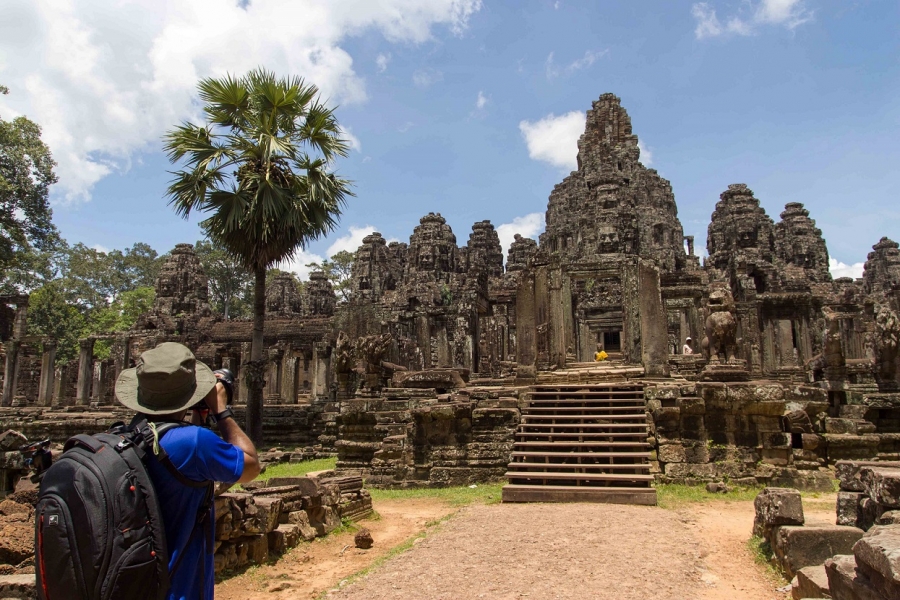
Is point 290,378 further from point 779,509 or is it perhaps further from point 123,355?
point 779,509

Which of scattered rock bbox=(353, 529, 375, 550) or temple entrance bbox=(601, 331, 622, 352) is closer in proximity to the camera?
scattered rock bbox=(353, 529, 375, 550)

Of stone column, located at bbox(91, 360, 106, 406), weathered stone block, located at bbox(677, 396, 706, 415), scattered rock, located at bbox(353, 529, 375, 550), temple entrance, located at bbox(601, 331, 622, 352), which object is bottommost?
scattered rock, located at bbox(353, 529, 375, 550)

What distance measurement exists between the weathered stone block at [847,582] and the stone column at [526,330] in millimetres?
8905

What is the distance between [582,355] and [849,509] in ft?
76.9

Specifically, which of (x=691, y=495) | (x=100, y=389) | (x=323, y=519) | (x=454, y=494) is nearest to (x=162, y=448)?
(x=323, y=519)

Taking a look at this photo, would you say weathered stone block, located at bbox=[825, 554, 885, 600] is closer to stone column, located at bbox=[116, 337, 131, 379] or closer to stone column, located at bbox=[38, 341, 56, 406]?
stone column, located at bbox=[116, 337, 131, 379]

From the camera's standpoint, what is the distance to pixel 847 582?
3820 mm

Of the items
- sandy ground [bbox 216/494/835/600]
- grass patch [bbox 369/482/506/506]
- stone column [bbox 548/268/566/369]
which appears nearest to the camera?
sandy ground [bbox 216/494/835/600]

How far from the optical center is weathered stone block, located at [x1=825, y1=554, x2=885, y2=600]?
Result: 3516 mm

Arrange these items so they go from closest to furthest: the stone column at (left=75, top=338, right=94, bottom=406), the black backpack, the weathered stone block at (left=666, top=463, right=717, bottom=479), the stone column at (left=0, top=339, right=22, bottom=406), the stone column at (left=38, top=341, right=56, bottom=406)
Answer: the black backpack → the weathered stone block at (left=666, top=463, right=717, bottom=479) → the stone column at (left=75, top=338, right=94, bottom=406) → the stone column at (left=38, top=341, right=56, bottom=406) → the stone column at (left=0, top=339, right=22, bottom=406)

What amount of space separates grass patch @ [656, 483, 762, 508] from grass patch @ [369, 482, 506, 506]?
2415mm

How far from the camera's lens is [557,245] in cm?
3756

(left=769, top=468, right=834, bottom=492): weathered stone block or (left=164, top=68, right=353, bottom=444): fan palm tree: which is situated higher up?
(left=164, top=68, right=353, bottom=444): fan palm tree

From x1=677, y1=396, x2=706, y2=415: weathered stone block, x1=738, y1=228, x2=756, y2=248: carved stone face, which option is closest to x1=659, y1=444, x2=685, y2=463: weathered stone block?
x1=677, y1=396, x2=706, y2=415: weathered stone block
